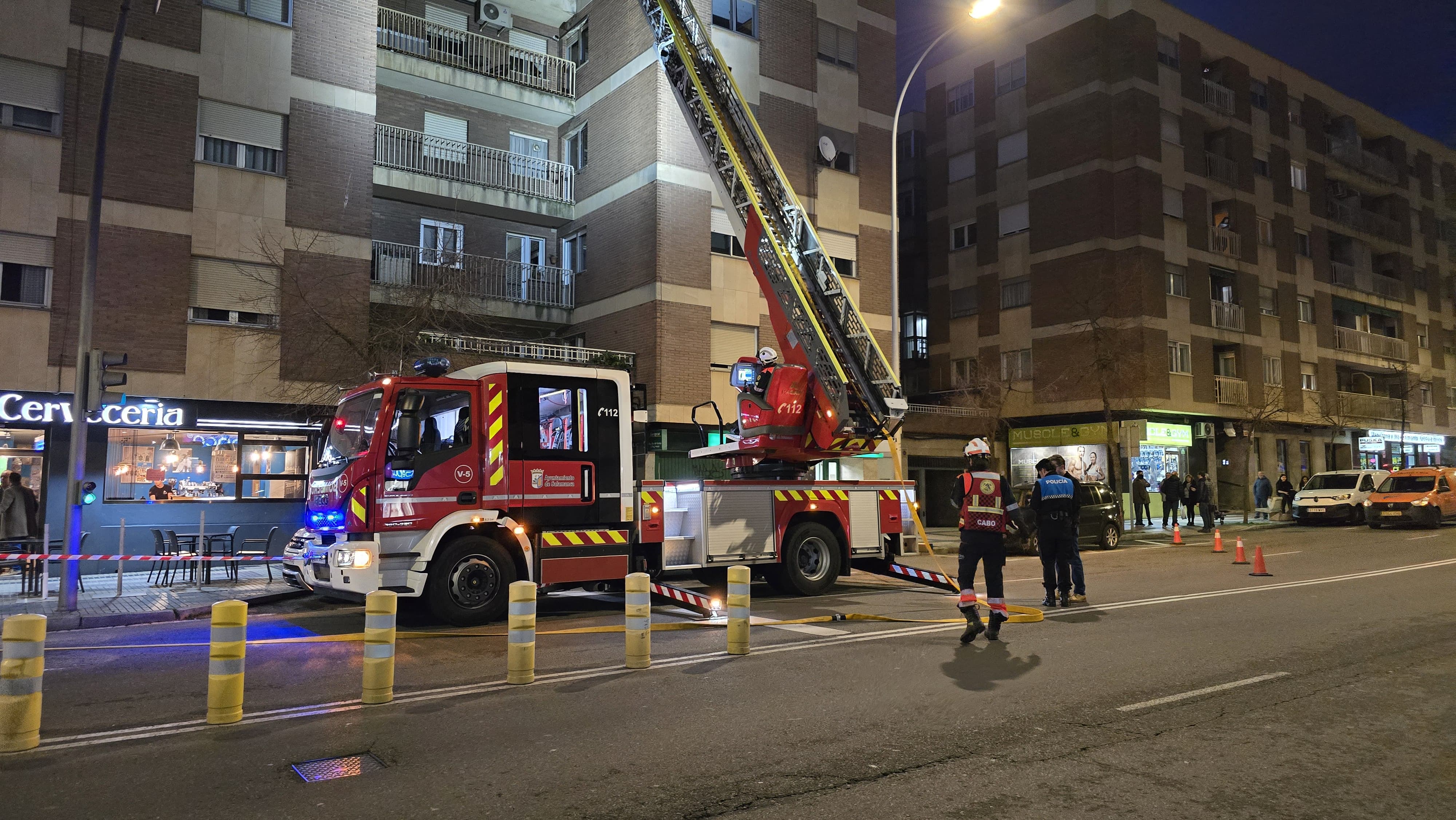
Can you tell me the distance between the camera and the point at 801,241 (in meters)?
14.2

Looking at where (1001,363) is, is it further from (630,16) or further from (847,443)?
(847,443)

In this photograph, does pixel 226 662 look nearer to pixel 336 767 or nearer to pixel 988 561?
pixel 336 767

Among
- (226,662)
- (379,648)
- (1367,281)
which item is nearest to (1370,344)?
(1367,281)

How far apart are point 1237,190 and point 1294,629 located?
33137 mm

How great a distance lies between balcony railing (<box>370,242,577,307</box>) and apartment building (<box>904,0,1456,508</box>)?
39.3ft

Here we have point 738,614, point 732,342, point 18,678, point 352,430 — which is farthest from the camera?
point 732,342

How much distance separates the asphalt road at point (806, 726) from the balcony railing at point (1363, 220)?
4069 cm

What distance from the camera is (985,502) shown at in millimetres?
9031

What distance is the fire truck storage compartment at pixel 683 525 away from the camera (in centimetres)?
1173

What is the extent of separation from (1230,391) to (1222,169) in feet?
28.7

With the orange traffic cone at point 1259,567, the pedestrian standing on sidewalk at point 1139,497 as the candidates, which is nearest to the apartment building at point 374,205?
the pedestrian standing on sidewalk at point 1139,497

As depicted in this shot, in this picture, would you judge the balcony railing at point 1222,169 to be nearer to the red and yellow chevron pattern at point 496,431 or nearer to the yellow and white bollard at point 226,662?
A: the red and yellow chevron pattern at point 496,431

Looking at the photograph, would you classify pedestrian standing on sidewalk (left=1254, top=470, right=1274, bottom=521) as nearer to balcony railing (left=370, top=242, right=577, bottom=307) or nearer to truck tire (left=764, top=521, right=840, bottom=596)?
balcony railing (left=370, top=242, right=577, bottom=307)

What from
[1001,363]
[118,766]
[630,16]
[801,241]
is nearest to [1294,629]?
[801,241]
